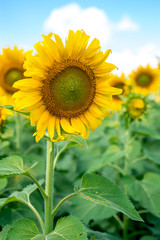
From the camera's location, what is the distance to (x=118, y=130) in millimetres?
3914

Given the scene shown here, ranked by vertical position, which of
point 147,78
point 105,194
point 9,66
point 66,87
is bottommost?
point 105,194

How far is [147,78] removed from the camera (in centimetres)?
473

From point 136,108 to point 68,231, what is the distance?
68.5 inches

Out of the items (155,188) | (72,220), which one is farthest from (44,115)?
(155,188)

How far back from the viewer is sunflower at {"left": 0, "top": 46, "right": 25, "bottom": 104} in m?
2.45

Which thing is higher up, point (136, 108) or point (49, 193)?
point (136, 108)

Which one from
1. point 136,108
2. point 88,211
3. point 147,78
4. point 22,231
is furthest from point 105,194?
point 147,78

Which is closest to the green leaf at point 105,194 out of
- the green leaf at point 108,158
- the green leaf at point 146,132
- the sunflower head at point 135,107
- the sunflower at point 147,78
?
the green leaf at point 108,158

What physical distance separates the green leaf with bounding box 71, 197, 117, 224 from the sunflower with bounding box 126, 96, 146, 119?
1.08 m

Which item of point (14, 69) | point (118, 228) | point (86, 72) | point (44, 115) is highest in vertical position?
point (14, 69)

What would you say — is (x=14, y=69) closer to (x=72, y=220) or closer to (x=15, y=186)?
(x=15, y=186)

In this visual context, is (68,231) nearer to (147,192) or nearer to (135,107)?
(147,192)

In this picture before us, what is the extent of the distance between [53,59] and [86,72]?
23 cm

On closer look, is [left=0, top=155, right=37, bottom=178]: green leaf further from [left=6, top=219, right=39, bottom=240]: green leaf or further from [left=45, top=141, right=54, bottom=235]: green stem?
[left=6, top=219, right=39, bottom=240]: green leaf
